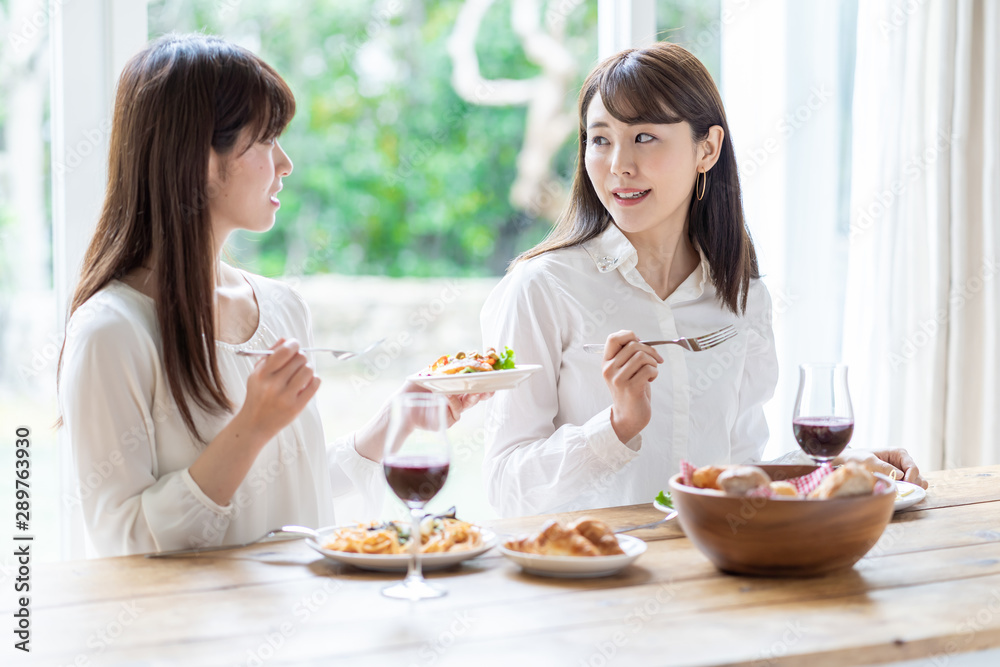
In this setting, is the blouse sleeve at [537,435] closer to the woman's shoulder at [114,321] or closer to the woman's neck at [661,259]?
the woman's neck at [661,259]

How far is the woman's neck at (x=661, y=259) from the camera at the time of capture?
2195 millimetres

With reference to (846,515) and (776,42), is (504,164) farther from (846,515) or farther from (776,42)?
(846,515)

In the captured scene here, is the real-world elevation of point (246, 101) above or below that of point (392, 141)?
below

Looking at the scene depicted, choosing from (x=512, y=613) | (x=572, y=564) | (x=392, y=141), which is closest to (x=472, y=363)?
(x=572, y=564)

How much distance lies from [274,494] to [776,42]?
2.49 metres

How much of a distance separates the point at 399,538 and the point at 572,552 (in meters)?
0.26

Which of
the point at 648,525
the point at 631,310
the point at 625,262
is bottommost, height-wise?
the point at 648,525

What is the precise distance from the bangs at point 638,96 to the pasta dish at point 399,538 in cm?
102

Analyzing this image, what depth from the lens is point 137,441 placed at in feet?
4.96

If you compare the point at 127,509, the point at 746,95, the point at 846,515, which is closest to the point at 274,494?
the point at 127,509

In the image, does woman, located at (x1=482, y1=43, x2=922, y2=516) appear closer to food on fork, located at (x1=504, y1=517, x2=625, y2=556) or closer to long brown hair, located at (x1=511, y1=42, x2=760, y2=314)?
A: long brown hair, located at (x1=511, y1=42, x2=760, y2=314)

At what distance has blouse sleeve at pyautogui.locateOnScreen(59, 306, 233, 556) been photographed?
4.86ft

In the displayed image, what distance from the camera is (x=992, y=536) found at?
152 centimetres

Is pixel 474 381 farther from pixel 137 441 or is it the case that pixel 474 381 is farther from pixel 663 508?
pixel 137 441
